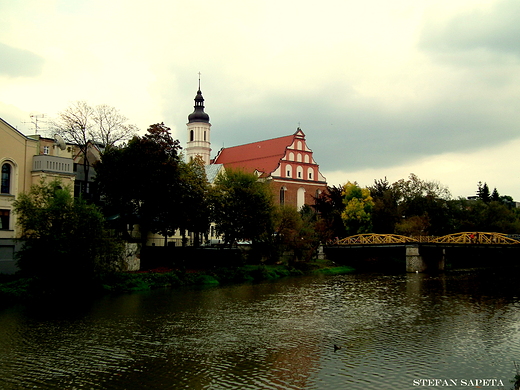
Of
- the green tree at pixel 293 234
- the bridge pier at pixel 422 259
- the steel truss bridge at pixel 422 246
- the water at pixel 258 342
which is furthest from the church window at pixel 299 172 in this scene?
the water at pixel 258 342

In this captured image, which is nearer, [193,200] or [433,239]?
[193,200]

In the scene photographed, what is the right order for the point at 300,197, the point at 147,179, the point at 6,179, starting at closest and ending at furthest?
1. the point at 6,179
2. the point at 147,179
3. the point at 300,197

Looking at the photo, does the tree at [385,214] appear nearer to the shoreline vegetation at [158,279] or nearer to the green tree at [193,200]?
the shoreline vegetation at [158,279]

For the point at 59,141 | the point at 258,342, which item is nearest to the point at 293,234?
the point at 59,141

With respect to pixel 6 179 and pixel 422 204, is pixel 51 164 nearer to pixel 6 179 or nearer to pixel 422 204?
pixel 6 179

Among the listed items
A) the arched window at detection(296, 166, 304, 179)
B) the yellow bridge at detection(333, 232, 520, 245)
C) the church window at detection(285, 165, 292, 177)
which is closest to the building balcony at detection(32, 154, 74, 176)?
the yellow bridge at detection(333, 232, 520, 245)

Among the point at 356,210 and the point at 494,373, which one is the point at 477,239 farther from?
the point at 494,373

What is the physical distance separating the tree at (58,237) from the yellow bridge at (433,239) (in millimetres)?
33711

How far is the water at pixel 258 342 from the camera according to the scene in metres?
14.2

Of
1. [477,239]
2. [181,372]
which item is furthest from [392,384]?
[477,239]

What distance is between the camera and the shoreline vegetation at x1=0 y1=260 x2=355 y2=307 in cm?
2878

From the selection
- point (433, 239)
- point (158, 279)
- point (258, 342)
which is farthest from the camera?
point (433, 239)

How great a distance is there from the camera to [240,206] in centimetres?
4522

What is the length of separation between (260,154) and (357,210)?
86.8 feet
